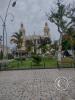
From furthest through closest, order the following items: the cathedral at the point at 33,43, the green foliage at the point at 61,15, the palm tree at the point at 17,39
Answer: the cathedral at the point at 33,43
the palm tree at the point at 17,39
the green foliage at the point at 61,15

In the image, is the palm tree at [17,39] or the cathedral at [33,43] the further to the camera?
the cathedral at [33,43]

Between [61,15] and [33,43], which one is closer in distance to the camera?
[61,15]

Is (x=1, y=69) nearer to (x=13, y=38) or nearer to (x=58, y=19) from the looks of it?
(x=58, y=19)

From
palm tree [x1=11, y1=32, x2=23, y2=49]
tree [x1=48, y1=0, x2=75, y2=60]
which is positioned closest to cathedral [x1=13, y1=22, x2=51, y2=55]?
palm tree [x1=11, y1=32, x2=23, y2=49]

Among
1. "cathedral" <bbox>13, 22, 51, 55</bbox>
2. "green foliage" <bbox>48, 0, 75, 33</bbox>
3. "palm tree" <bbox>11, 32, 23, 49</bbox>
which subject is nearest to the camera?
"green foliage" <bbox>48, 0, 75, 33</bbox>

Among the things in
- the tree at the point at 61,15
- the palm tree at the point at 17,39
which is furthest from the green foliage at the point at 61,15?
the palm tree at the point at 17,39

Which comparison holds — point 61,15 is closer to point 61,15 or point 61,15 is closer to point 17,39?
point 61,15

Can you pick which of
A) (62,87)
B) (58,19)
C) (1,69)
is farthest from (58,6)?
(62,87)

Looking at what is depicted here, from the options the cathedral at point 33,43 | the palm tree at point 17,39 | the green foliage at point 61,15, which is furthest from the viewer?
the cathedral at point 33,43

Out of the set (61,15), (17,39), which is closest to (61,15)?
(61,15)

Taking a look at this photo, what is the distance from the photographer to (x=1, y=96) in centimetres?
1445

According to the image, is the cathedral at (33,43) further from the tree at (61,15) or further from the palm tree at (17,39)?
the tree at (61,15)

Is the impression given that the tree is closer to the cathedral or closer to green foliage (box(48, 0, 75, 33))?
green foliage (box(48, 0, 75, 33))

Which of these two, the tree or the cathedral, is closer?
the tree
